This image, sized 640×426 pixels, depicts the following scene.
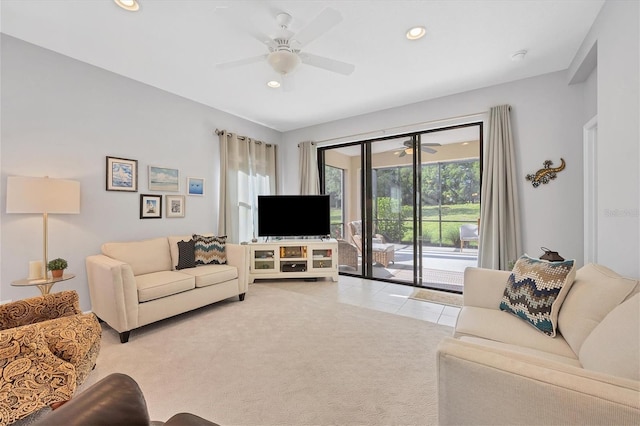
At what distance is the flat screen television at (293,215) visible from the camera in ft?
15.0

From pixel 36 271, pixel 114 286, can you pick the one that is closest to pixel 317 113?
pixel 114 286

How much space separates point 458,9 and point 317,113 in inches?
102

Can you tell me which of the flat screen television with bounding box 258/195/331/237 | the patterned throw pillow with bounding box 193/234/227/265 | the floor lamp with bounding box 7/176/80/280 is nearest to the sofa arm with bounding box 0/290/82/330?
the floor lamp with bounding box 7/176/80/280

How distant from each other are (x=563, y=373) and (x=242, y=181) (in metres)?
4.45

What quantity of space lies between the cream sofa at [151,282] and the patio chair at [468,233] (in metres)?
3.00

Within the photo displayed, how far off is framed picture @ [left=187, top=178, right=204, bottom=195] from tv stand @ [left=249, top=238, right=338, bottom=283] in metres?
1.15

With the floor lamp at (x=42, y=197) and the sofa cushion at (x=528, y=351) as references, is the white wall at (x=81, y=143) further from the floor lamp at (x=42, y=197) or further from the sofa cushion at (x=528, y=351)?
the sofa cushion at (x=528, y=351)

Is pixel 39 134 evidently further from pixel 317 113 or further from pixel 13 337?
pixel 317 113

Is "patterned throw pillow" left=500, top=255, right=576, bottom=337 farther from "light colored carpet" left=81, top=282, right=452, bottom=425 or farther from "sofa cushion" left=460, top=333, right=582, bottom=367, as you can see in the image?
"light colored carpet" left=81, top=282, right=452, bottom=425

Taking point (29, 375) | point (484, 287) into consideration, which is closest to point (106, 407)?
point (29, 375)

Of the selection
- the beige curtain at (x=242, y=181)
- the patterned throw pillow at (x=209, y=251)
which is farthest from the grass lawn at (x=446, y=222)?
the patterned throw pillow at (x=209, y=251)

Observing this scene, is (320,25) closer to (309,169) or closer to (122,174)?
(122,174)

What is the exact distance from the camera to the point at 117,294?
91.4 inches

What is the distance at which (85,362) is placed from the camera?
1.63 metres
